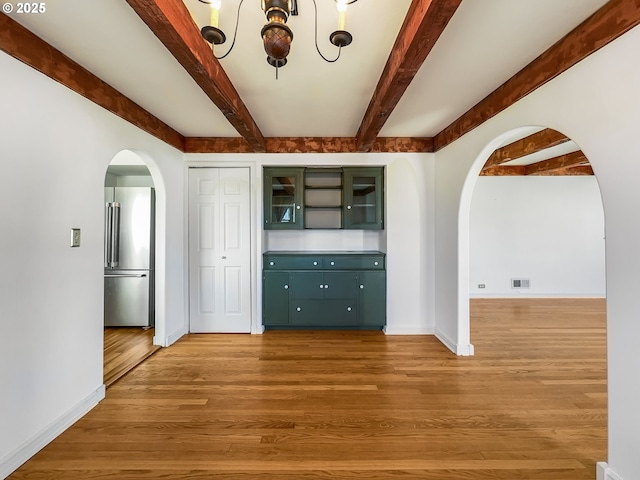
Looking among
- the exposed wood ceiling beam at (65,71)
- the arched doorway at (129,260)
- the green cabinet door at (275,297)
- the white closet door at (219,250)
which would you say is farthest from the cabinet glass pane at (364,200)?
the arched doorway at (129,260)

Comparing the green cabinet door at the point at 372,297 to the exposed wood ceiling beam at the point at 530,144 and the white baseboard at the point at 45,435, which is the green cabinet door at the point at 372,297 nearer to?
the exposed wood ceiling beam at the point at 530,144

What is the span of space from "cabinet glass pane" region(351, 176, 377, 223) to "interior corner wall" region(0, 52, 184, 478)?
2545 millimetres

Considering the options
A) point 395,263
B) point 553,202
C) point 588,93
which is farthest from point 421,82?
point 553,202

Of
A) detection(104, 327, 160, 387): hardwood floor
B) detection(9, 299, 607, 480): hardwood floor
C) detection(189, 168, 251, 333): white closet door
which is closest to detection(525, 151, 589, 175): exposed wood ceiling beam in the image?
detection(9, 299, 607, 480): hardwood floor

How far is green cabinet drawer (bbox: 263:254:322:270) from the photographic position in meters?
3.49

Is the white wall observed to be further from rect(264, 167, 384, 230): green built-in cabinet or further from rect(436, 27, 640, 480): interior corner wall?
rect(436, 27, 640, 480): interior corner wall

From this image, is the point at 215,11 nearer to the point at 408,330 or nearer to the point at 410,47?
the point at 410,47

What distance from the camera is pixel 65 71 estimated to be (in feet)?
5.84

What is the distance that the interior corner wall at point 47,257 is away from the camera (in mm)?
1502

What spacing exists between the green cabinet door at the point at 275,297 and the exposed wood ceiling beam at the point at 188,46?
74.7 inches

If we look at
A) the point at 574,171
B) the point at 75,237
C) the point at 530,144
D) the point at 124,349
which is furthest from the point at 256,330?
the point at 574,171

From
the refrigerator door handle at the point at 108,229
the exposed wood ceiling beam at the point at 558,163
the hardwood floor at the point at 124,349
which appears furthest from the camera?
the exposed wood ceiling beam at the point at 558,163

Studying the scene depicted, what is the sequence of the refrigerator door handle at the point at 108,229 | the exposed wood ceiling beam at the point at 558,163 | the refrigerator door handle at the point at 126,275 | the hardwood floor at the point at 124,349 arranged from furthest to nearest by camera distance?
the exposed wood ceiling beam at the point at 558,163 < the refrigerator door handle at the point at 126,275 < the refrigerator door handle at the point at 108,229 < the hardwood floor at the point at 124,349

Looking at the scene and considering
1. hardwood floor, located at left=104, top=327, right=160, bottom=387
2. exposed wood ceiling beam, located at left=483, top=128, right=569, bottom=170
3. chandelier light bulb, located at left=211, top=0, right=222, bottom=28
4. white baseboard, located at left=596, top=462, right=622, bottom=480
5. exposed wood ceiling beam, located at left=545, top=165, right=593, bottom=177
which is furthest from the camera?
exposed wood ceiling beam, located at left=545, top=165, right=593, bottom=177
